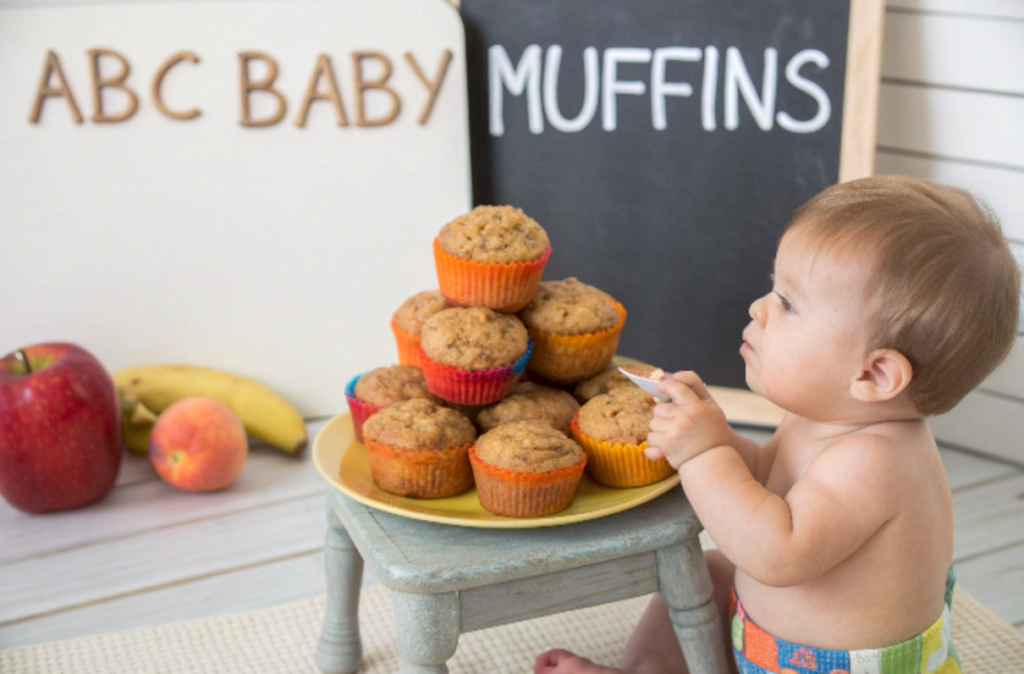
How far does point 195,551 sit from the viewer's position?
1.72 metres

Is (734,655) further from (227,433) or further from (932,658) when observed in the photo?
(227,433)

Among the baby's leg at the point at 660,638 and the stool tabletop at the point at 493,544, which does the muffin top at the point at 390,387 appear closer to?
the stool tabletop at the point at 493,544

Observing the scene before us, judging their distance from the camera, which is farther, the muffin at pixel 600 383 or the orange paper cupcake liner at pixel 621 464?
the muffin at pixel 600 383

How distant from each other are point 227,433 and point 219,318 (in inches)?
12.0

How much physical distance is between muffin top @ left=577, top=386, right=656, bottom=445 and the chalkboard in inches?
31.7

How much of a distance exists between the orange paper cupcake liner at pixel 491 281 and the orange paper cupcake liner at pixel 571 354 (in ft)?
0.17

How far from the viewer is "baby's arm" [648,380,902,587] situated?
101cm

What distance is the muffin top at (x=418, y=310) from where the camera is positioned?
1308mm

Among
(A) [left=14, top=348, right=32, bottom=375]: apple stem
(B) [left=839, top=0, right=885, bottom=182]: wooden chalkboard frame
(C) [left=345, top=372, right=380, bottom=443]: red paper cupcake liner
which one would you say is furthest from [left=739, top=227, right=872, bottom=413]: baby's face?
(A) [left=14, top=348, right=32, bottom=375]: apple stem

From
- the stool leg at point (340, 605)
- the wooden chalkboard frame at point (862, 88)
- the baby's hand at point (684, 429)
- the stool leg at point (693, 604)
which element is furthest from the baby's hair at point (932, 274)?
the wooden chalkboard frame at point (862, 88)

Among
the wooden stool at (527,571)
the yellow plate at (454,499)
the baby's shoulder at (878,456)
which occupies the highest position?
the baby's shoulder at (878,456)

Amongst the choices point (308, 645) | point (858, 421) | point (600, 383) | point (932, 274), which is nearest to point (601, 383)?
point (600, 383)

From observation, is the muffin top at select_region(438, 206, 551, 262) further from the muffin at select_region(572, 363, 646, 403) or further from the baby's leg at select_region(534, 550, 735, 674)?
the baby's leg at select_region(534, 550, 735, 674)

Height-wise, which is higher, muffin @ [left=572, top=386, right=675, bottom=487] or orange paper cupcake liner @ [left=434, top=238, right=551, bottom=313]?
orange paper cupcake liner @ [left=434, top=238, right=551, bottom=313]
